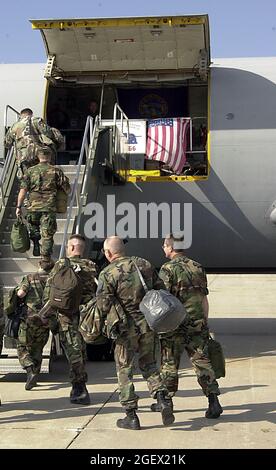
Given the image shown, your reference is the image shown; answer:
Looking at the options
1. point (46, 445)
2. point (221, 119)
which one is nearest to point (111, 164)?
point (221, 119)

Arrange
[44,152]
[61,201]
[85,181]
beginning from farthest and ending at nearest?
[85,181], [44,152], [61,201]

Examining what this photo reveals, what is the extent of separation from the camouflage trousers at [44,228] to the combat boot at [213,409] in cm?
341

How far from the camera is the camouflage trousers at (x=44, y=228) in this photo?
10.4m

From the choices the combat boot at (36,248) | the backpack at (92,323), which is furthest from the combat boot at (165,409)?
the combat boot at (36,248)

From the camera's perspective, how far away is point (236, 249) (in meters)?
12.4

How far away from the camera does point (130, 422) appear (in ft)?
24.7

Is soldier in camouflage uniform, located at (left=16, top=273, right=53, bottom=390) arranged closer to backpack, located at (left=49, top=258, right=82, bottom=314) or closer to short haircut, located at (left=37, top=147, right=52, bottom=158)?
backpack, located at (left=49, top=258, right=82, bottom=314)

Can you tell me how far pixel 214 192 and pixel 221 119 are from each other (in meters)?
1.18

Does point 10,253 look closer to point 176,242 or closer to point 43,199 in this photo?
point 43,199

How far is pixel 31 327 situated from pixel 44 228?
1512 mm

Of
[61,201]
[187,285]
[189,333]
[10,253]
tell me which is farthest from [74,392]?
[10,253]

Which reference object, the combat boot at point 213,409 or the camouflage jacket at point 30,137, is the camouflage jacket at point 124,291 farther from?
the camouflage jacket at point 30,137

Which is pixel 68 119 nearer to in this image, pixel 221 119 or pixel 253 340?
pixel 221 119

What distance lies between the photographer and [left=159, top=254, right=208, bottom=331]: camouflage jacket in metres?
8.21
